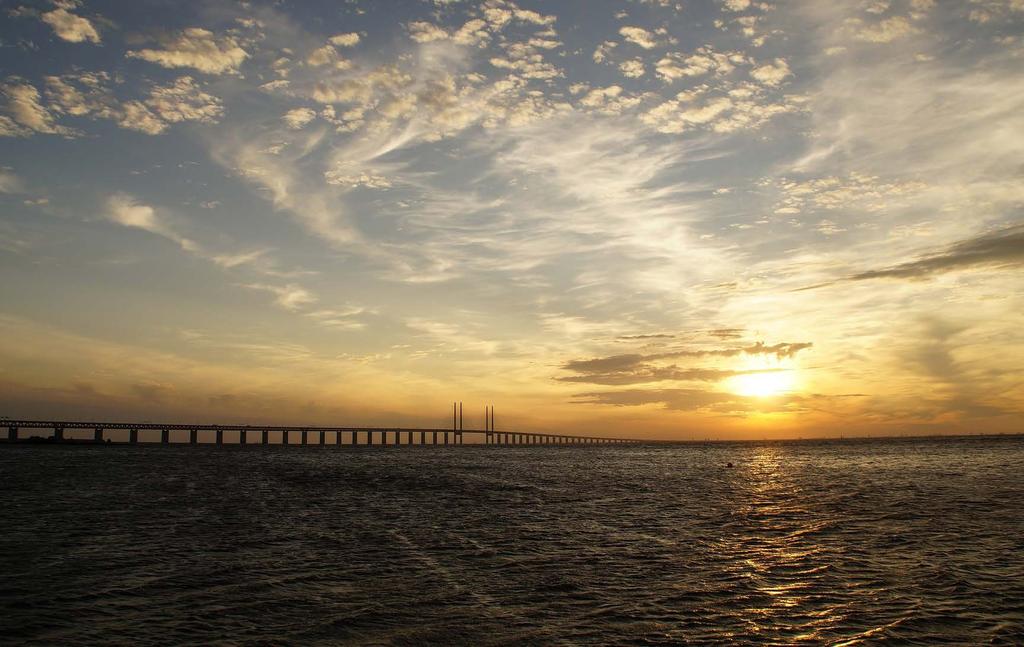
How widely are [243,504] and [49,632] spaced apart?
31.3 m

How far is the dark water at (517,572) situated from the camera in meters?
16.2

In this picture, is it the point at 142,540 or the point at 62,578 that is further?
the point at 142,540

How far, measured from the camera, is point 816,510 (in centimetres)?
4081

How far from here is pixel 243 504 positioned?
46312 millimetres

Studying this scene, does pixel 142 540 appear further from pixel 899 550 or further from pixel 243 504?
pixel 899 550

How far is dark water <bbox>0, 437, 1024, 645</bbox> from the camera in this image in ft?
53.3

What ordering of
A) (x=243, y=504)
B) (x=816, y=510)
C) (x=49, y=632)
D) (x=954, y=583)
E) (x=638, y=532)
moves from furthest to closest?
(x=243, y=504) < (x=816, y=510) < (x=638, y=532) < (x=954, y=583) < (x=49, y=632)

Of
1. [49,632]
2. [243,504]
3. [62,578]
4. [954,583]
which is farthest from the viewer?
[243,504]

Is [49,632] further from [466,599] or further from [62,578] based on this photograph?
[466,599]

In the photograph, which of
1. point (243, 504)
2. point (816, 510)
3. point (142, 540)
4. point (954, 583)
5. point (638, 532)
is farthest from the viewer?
point (243, 504)

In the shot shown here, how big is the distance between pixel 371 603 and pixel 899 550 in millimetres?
19523

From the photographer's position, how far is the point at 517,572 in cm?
2270

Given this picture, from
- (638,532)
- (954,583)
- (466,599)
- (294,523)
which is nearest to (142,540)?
(294,523)

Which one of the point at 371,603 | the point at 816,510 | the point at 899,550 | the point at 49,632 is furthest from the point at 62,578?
the point at 816,510
